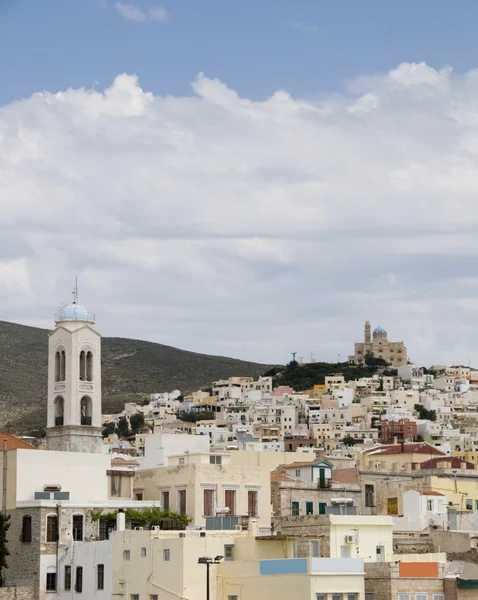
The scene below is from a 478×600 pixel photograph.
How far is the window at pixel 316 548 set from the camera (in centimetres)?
5438

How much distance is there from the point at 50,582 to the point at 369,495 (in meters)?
20.3

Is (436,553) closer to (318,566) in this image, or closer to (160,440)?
(318,566)

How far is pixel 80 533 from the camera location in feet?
194

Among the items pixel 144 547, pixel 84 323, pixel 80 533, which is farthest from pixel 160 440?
pixel 144 547

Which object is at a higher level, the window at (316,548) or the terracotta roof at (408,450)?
the terracotta roof at (408,450)

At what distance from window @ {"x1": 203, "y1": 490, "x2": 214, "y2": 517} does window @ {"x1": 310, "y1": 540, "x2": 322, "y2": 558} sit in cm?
914

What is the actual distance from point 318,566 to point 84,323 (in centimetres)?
2806

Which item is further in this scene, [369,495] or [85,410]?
[85,410]

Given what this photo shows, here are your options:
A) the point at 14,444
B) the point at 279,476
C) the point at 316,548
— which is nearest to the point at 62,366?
the point at 14,444

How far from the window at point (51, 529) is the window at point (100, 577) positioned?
322 cm

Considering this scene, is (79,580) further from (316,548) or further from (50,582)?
(316,548)

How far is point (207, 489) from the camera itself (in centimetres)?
6322

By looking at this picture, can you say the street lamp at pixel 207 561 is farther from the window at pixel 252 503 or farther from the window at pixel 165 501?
the window at pixel 252 503

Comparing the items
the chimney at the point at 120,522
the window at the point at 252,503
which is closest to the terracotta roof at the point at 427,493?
the window at the point at 252,503
